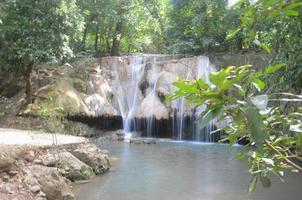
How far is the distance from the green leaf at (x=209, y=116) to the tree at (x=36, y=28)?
12807 millimetres

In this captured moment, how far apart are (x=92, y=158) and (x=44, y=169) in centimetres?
227

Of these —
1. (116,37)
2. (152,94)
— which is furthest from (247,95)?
(116,37)

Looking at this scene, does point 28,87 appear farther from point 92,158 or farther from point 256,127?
point 256,127

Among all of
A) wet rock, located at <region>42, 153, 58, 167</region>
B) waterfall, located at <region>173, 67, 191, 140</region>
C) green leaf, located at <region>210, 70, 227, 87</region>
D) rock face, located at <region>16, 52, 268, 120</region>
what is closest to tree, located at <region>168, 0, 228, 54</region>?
rock face, located at <region>16, 52, 268, 120</region>

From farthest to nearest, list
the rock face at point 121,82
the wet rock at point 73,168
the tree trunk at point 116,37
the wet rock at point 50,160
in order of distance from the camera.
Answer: the tree trunk at point 116,37
the rock face at point 121,82
the wet rock at point 73,168
the wet rock at point 50,160

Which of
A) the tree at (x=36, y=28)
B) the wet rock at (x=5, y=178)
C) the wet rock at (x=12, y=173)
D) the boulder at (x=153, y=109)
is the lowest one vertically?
the wet rock at (x=5, y=178)

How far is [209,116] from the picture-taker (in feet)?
3.98

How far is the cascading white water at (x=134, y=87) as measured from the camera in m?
17.6

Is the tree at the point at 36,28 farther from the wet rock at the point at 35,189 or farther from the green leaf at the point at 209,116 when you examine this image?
the green leaf at the point at 209,116

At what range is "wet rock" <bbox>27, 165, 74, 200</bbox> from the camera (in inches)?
253

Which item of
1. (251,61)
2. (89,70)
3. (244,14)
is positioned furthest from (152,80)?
(244,14)

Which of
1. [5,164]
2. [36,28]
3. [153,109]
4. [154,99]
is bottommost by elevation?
[5,164]

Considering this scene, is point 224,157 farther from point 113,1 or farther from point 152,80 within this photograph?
point 113,1

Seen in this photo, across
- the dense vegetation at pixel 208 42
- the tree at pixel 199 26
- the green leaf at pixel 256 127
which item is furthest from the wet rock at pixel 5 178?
the tree at pixel 199 26
